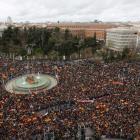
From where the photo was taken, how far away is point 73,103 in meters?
43.5

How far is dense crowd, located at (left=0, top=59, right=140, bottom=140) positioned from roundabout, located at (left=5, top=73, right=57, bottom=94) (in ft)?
3.48

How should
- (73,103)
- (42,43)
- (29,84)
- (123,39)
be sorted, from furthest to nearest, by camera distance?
(123,39), (42,43), (29,84), (73,103)

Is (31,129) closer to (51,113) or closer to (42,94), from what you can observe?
(51,113)

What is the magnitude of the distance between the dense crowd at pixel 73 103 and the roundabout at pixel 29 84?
1.06m

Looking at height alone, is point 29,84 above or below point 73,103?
above

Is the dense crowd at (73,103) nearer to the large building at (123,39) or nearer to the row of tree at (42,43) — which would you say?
the row of tree at (42,43)

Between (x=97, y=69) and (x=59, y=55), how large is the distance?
24.4m

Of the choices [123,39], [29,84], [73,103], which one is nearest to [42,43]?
[29,84]

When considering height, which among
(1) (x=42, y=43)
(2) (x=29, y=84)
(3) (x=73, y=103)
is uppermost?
(1) (x=42, y=43)

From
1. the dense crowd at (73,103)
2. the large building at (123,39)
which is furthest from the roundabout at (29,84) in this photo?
the large building at (123,39)

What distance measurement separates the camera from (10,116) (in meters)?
36.3

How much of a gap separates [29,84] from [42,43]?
3564 centimetres

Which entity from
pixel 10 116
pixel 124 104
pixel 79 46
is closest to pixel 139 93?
pixel 124 104

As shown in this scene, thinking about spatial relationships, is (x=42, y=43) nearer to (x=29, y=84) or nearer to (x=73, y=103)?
(x=29, y=84)
